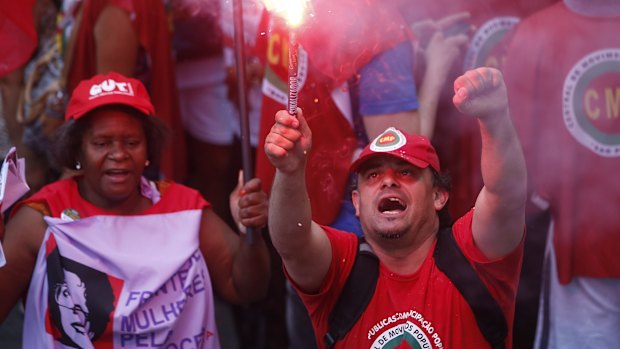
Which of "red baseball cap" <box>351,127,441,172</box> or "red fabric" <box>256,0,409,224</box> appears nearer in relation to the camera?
"red baseball cap" <box>351,127,441,172</box>

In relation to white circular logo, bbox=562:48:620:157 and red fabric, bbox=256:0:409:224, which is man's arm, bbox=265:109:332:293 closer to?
red fabric, bbox=256:0:409:224

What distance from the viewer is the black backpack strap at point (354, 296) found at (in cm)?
256

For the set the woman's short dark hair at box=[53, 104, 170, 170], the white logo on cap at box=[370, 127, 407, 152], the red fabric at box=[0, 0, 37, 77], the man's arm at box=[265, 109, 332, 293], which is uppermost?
the red fabric at box=[0, 0, 37, 77]

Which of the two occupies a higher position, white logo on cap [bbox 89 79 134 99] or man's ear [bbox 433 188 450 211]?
white logo on cap [bbox 89 79 134 99]

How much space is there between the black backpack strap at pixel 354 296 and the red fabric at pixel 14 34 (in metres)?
1.56

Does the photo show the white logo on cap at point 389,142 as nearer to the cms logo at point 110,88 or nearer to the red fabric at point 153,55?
the cms logo at point 110,88

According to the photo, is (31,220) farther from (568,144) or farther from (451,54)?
(568,144)

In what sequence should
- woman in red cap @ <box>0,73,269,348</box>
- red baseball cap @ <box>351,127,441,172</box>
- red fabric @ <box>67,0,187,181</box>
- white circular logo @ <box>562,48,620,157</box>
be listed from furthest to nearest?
red fabric @ <box>67,0,187,181</box> → white circular logo @ <box>562,48,620,157</box> → woman in red cap @ <box>0,73,269,348</box> → red baseball cap @ <box>351,127,441,172</box>

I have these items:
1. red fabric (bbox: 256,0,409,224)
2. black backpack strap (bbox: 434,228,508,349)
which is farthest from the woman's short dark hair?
black backpack strap (bbox: 434,228,508,349)

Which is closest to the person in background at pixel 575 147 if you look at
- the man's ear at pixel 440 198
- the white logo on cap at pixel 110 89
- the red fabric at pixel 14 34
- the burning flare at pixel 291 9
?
the man's ear at pixel 440 198

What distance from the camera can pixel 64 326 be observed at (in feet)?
9.55

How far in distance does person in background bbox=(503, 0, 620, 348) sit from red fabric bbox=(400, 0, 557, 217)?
0.21 metres

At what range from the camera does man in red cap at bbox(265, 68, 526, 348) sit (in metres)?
2.31

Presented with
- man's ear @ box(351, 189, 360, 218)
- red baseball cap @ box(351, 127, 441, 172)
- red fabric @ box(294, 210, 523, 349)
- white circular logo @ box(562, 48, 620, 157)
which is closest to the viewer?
red fabric @ box(294, 210, 523, 349)
